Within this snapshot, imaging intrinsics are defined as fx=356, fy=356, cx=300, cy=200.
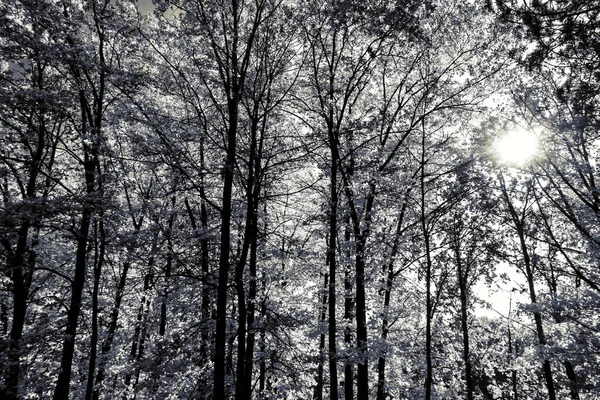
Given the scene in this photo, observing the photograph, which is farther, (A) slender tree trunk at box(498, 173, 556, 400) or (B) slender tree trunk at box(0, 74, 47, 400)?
(A) slender tree trunk at box(498, 173, 556, 400)

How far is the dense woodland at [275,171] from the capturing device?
9.10 m

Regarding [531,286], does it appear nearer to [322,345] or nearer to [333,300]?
[322,345]

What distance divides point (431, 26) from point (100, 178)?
12292 millimetres

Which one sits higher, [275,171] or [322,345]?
[275,171]

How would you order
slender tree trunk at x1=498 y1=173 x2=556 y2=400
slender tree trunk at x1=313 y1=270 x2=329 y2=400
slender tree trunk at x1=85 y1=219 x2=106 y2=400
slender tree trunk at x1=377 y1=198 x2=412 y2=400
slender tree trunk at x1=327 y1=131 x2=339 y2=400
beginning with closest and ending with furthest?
slender tree trunk at x1=327 y1=131 x2=339 y2=400 → slender tree trunk at x1=313 y1=270 x2=329 y2=400 → slender tree trunk at x1=377 y1=198 x2=412 y2=400 → slender tree trunk at x1=85 y1=219 x2=106 y2=400 → slender tree trunk at x1=498 y1=173 x2=556 y2=400

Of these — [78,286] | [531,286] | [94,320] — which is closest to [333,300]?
[94,320]

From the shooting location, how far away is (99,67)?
8.87 metres

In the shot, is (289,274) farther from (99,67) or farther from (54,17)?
(54,17)

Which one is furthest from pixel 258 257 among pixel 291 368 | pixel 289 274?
pixel 291 368

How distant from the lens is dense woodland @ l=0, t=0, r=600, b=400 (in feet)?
29.9

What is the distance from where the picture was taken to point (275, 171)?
37.0 feet

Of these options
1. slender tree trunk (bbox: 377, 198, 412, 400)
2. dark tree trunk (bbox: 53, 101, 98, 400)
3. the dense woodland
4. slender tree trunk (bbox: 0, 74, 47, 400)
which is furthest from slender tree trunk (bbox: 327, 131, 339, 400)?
slender tree trunk (bbox: 0, 74, 47, 400)

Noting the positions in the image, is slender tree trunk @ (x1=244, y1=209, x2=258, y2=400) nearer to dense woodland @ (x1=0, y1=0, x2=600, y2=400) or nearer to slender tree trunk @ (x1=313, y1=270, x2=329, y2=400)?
dense woodland @ (x1=0, y1=0, x2=600, y2=400)

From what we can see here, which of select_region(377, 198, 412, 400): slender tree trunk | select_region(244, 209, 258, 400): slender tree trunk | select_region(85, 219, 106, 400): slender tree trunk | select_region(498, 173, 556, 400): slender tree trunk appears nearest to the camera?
select_region(244, 209, 258, 400): slender tree trunk
